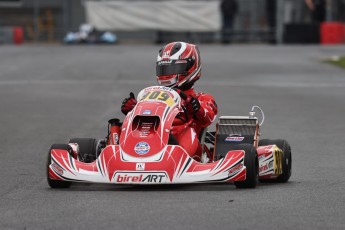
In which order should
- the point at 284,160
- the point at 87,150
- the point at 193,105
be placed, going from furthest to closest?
the point at 284,160
the point at 87,150
the point at 193,105

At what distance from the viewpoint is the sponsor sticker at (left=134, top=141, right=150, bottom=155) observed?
8.48 m

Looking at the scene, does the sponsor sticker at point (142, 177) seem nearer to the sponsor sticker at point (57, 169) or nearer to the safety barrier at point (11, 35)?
the sponsor sticker at point (57, 169)

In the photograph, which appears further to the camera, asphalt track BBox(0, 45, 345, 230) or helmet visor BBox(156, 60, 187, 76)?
helmet visor BBox(156, 60, 187, 76)

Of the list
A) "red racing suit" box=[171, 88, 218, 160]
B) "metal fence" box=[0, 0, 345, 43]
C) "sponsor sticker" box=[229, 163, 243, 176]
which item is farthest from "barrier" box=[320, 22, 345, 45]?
"sponsor sticker" box=[229, 163, 243, 176]

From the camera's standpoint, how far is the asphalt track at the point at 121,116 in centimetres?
713

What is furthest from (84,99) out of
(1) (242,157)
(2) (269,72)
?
(1) (242,157)

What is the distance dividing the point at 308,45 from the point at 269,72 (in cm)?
1042

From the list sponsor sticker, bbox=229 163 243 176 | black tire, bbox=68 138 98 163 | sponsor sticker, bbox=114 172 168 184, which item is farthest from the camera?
black tire, bbox=68 138 98 163

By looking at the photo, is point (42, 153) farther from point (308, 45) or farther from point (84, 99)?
point (308, 45)

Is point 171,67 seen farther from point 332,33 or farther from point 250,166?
point 332,33

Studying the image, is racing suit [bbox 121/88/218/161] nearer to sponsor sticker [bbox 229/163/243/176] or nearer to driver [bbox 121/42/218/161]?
driver [bbox 121/42/218/161]

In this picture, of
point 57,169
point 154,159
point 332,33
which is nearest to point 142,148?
point 154,159

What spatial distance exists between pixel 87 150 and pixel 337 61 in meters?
19.0

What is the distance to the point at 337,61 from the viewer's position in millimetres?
27594
